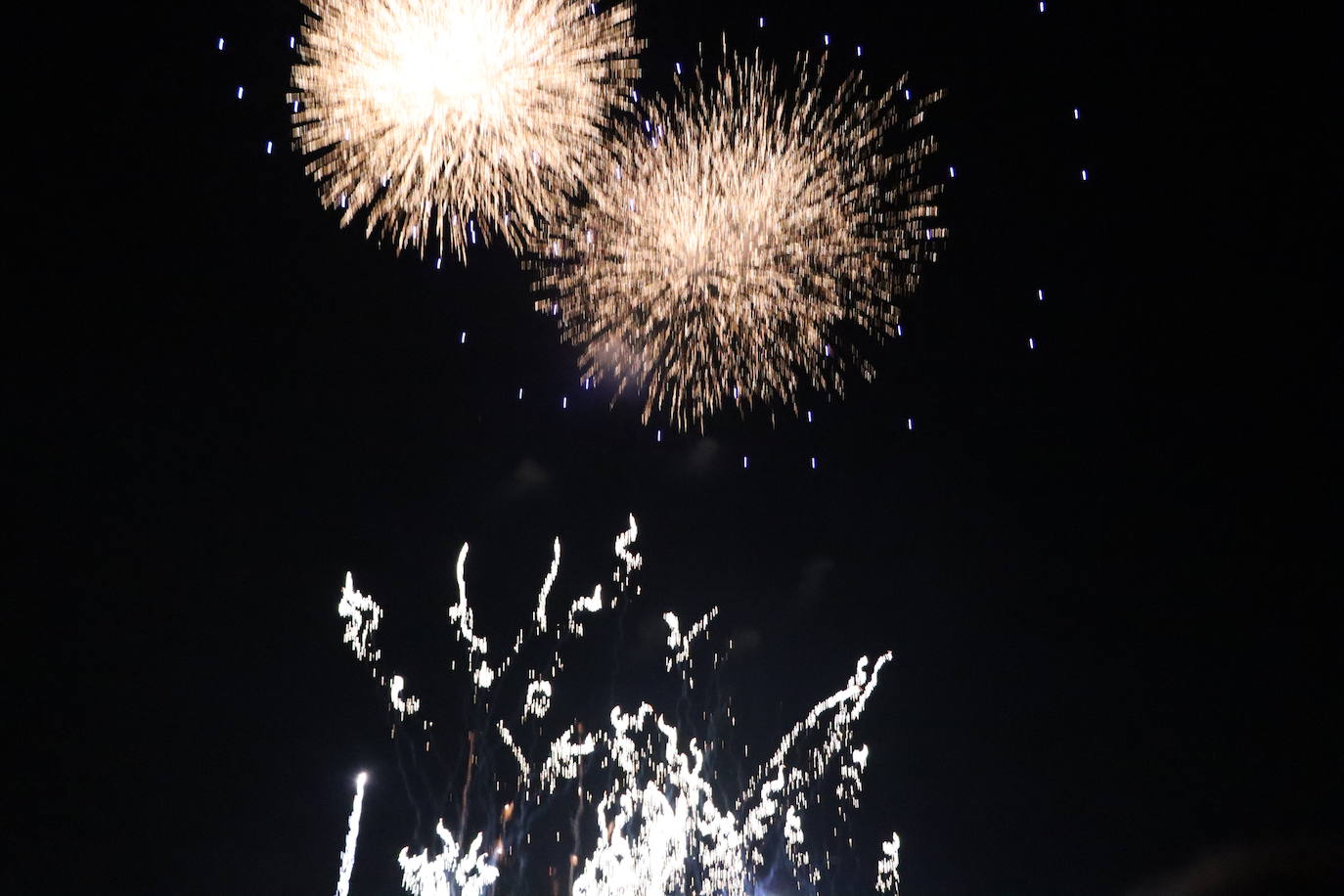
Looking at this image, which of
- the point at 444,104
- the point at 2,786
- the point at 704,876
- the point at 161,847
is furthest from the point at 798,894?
the point at 444,104

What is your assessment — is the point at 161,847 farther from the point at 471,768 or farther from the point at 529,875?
the point at 529,875

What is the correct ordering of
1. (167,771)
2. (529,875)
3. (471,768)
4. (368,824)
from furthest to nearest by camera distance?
(529,875), (368,824), (471,768), (167,771)

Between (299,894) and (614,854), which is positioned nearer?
(299,894)

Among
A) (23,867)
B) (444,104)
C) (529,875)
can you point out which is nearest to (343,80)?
(444,104)

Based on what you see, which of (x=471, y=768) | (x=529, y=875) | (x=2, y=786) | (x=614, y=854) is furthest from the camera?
(x=529, y=875)

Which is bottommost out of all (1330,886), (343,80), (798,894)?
(1330,886)

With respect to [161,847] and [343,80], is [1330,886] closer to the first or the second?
[161,847]

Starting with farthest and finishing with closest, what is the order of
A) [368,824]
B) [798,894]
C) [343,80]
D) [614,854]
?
[798,894] → [614,854] → [368,824] → [343,80]

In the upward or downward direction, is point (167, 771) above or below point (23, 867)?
above

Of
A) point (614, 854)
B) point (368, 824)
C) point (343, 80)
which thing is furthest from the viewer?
point (614, 854)
